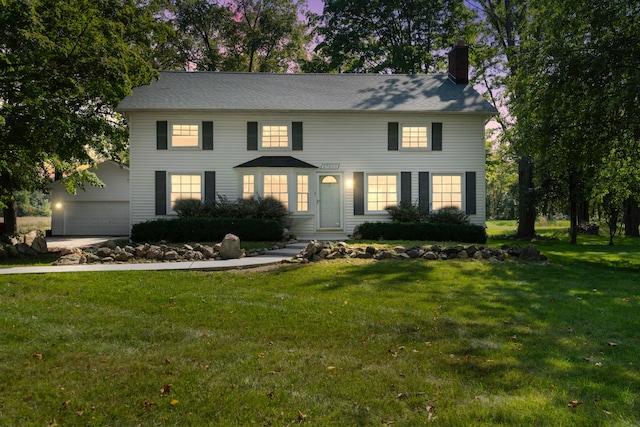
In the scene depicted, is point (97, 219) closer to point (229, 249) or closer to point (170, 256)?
point (170, 256)

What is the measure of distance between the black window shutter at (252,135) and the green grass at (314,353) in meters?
10.1

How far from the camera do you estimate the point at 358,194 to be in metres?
17.7

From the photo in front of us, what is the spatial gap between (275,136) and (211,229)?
5.04m

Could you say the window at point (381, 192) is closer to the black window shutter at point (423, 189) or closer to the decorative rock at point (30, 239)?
the black window shutter at point (423, 189)

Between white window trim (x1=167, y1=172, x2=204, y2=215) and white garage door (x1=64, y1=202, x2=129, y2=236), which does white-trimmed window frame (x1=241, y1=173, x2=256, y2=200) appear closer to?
white window trim (x1=167, y1=172, x2=204, y2=215)

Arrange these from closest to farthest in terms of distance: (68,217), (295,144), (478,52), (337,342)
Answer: (337,342), (295,144), (68,217), (478,52)

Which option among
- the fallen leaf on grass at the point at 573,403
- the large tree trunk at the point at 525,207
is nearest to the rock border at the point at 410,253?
the fallen leaf on grass at the point at 573,403

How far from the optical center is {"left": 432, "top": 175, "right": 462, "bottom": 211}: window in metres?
17.8

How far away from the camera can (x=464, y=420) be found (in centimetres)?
310

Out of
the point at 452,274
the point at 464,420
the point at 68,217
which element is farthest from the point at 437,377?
the point at 68,217

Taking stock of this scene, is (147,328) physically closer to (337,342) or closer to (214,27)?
(337,342)

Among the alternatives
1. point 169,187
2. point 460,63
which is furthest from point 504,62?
point 169,187

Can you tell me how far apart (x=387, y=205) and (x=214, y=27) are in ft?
60.2

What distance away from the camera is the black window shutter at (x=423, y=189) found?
17.6 meters
